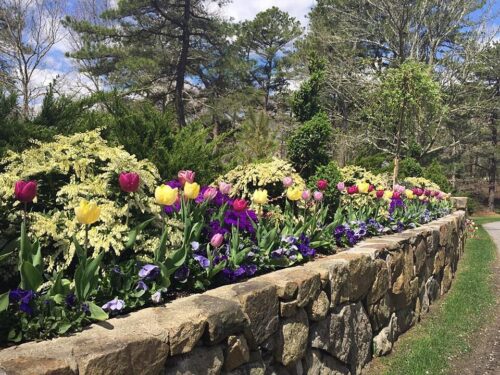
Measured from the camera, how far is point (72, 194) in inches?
82.1

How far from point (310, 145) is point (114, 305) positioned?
374 centimetres

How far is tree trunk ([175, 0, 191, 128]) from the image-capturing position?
1670cm

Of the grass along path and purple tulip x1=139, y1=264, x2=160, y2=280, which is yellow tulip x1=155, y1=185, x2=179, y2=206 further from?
the grass along path

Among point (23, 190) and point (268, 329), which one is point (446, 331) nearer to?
point (268, 329)

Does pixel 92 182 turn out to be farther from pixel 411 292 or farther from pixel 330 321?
pixel 411 292

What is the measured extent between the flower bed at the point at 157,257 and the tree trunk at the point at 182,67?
13558mm

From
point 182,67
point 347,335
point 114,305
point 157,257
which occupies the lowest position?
point 347,335

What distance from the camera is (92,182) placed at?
223cm

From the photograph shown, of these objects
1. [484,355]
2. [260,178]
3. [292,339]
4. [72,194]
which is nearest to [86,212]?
[72,194]

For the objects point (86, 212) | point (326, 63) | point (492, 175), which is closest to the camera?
point (86, 212)

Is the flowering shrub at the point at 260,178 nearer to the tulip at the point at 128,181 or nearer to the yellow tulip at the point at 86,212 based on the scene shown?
the tulip at the point at 128,181


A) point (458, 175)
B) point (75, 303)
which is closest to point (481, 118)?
point (458, 175)

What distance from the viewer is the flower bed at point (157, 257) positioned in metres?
1.57

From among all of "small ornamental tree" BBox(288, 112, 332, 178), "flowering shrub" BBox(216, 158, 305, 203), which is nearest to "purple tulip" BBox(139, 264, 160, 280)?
"flowering shrub" BBox(216, 158, 305, 203)
